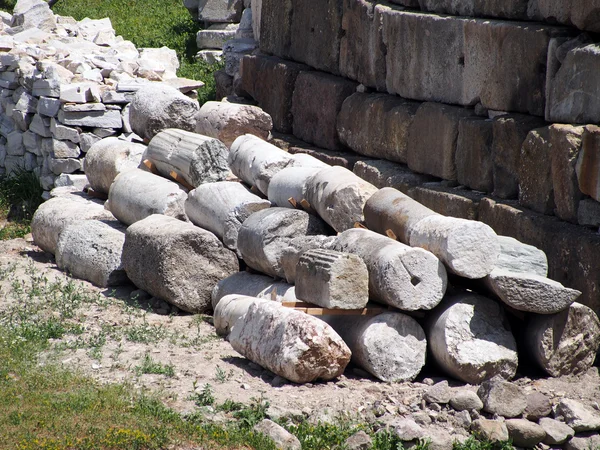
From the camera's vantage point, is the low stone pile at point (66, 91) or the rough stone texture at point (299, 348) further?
the low stone pile at point (66, 91)

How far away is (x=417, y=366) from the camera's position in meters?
6.32

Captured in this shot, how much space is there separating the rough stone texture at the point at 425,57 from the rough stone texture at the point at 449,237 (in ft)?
4.94

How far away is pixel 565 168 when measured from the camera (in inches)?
259

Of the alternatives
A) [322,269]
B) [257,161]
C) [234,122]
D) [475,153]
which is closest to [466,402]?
[322,269]

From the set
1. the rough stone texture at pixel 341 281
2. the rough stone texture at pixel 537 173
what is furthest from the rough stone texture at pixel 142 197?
the rough stone texture at pixel 537 173

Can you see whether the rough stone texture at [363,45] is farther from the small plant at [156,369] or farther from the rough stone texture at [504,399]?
the rough stone texture at [504,399]

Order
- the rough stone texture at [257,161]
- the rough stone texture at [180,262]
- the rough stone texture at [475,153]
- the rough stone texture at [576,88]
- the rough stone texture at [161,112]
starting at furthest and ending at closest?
1. the rough stone texture at [161,112]
2. the rough stone texture at [257,161]
3. the rough stone texture at [180,262]
4. the rough stone texture at [475,153]
5. the rough stone texture at [576,88]

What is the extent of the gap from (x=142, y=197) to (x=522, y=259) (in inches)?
165

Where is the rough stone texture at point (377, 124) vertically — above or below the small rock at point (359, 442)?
above

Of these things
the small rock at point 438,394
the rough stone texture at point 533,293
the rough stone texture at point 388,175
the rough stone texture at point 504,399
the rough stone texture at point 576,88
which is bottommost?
the small rock at point 438,394

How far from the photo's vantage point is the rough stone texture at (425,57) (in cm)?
803

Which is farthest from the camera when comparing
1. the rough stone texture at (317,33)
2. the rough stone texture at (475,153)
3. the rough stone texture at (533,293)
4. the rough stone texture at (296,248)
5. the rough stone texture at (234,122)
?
the rough stone texture at (317,33)

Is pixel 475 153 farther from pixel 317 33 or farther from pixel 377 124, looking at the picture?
pixel 317 33

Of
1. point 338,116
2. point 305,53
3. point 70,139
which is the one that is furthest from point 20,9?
point 338,116
